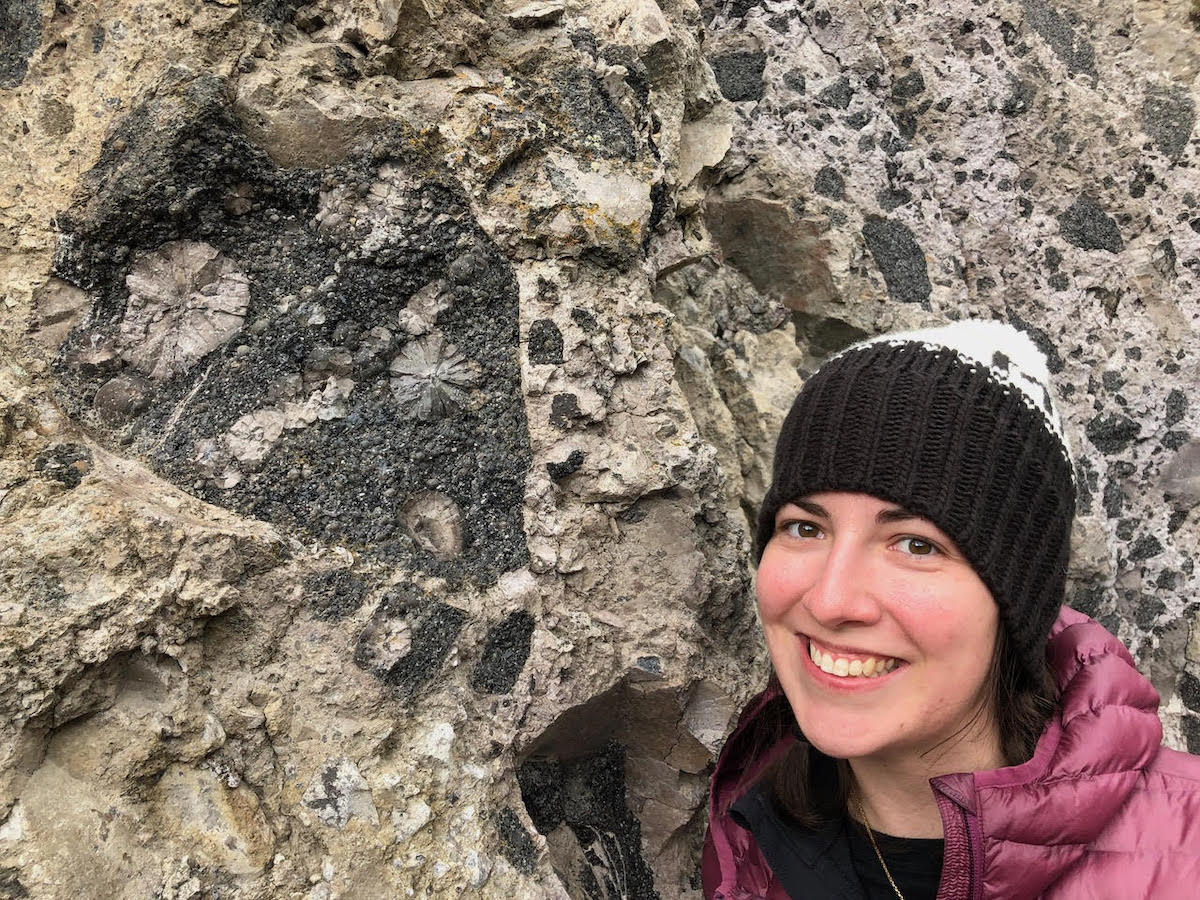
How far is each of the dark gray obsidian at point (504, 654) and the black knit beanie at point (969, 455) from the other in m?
0.71

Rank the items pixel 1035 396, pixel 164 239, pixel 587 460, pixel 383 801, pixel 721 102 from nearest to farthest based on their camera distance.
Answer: pixel 1035 396 < pixel 383 801 < pixel 164 239 < pixel 587 460 < pixel 721 102

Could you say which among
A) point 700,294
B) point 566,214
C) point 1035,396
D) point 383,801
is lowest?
point 383,801

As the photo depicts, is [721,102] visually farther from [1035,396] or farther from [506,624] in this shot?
[506,624]

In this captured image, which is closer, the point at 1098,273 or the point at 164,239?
the point at 164,239

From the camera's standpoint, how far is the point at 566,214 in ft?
7.32

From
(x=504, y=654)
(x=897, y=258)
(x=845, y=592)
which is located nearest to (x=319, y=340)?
(x=504, y=654)

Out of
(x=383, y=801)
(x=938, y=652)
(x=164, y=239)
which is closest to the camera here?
(x=938, y=652)

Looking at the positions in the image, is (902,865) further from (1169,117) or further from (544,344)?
(1169,117)

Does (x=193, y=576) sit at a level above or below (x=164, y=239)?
below

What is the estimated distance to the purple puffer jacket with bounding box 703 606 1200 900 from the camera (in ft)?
5.24

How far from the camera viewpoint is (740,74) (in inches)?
127

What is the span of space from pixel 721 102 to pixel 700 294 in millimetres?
637

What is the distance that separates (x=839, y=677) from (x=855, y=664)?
0.04 m

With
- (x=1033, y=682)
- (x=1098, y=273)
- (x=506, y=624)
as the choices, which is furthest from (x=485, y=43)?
(x=1098, y=273)
